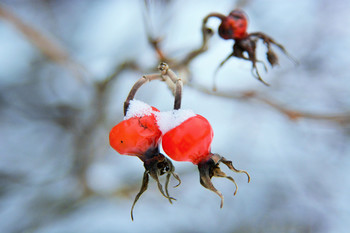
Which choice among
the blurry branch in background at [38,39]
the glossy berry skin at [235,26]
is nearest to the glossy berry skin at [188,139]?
the glossy berry skin at [235,26]

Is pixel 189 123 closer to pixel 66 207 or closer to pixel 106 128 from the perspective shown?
pixel 106 128

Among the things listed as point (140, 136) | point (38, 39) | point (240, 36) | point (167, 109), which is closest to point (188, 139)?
point (140, 136)

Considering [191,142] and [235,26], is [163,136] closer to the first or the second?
[191,142]

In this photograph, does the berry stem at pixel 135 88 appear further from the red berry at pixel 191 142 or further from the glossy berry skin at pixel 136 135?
the red berry at pixel 191 142

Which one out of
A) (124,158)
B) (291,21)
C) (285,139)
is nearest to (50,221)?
(124,158)

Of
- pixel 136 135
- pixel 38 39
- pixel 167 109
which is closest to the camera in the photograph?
pixel 136 135
